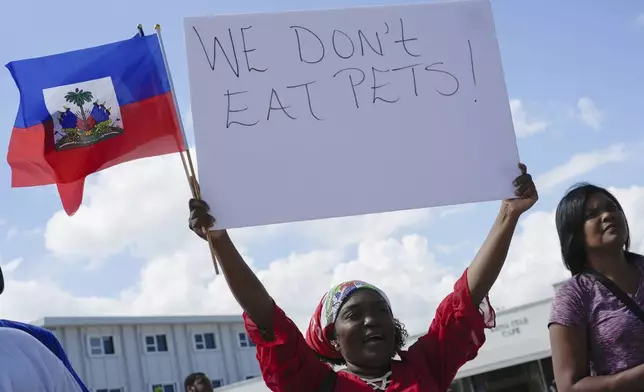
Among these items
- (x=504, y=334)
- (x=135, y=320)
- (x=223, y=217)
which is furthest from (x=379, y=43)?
(x=135, y=320)

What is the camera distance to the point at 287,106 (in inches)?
136

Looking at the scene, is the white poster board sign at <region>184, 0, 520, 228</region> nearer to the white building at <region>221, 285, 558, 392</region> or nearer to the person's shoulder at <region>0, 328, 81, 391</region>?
the person's shoulder at <region>0, 328, 81, 391</region>

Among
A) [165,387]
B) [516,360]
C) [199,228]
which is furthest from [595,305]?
[165,387]

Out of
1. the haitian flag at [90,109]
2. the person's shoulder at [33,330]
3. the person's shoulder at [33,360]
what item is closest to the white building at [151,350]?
the haitian flag at [90,109]

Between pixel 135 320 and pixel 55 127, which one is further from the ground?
pixel 135 320

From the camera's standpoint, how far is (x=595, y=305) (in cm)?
354

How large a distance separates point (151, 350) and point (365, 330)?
38.0 meters

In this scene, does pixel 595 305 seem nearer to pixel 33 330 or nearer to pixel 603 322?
pixel 603 322

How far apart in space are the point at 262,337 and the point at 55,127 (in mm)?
1671

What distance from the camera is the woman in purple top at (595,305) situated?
3424 mm

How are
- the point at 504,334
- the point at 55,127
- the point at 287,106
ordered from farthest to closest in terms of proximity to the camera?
1. the point at 504,334
2. the point at 55,127
3. the point at 287,106

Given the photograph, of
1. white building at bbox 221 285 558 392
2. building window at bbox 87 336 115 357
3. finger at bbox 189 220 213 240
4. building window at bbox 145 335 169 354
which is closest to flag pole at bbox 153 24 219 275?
finger at bbox 189 220 213 240

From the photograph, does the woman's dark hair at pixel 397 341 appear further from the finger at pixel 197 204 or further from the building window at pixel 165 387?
the building window at pixel 165 387

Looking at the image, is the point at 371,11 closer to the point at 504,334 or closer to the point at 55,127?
the point at 55,127
